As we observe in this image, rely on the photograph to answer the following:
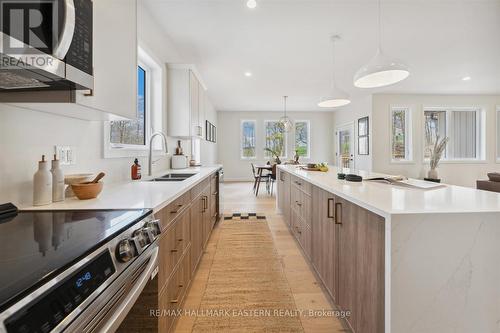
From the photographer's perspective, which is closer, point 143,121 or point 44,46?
point 44,46

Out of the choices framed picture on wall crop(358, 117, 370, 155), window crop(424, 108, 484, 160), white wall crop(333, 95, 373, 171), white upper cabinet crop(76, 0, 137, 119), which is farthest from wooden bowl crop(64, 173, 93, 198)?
window crop(424, 108, 484, 160)

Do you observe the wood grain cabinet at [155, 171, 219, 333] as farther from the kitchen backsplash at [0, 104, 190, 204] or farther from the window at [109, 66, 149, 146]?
the window at [109, 66, 149, 146]

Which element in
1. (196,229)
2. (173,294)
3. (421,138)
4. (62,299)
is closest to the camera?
(62,299)

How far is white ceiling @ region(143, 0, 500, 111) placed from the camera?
110 inches

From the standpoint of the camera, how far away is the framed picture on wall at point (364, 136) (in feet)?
23.5

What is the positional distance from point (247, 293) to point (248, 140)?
7946 mm

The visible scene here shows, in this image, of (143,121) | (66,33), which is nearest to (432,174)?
(143,121)

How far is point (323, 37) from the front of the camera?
348 cm

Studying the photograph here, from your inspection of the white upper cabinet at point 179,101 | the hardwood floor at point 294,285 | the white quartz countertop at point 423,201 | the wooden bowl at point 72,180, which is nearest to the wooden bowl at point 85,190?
the wooden bowl at point 72,180

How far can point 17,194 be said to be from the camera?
48.4 inches

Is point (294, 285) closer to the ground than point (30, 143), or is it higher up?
closer to the ground

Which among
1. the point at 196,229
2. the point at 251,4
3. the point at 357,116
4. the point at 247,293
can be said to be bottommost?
the point at 247,293

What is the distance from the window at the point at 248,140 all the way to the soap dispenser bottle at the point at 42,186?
8433 millimetres

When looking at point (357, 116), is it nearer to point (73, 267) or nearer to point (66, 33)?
point (66, 33)
